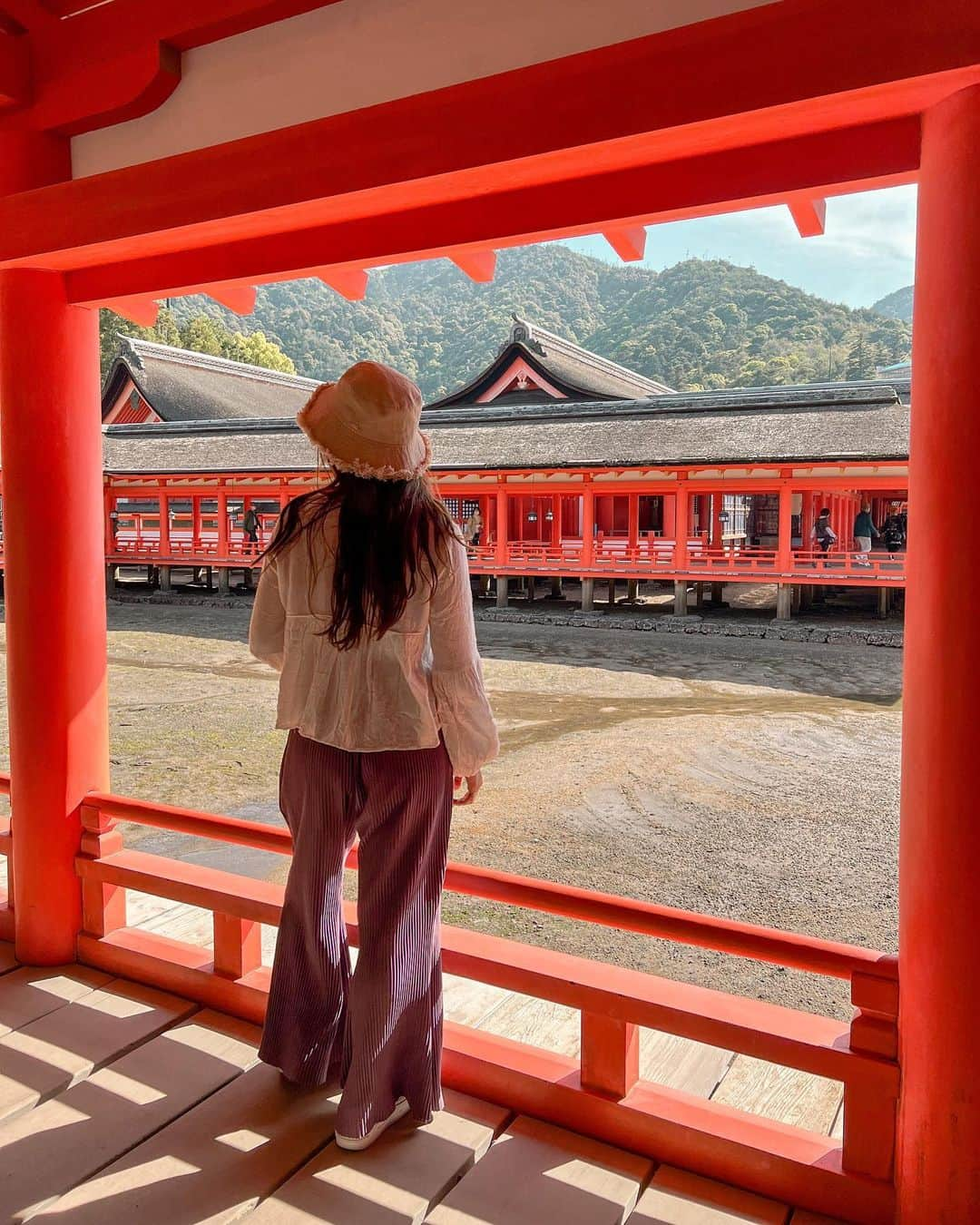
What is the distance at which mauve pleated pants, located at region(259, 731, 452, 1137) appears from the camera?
4.93 feet

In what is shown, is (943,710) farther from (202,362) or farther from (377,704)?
(202,362)

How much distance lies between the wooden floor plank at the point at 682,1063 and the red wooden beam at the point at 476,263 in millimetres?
1602

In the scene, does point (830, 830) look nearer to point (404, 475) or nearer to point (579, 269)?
point (404, 475)

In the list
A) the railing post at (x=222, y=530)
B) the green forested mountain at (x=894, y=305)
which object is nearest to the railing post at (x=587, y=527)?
the railing post at (x=222, y=530)

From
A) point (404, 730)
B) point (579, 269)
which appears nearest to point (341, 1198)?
point (404, 730)

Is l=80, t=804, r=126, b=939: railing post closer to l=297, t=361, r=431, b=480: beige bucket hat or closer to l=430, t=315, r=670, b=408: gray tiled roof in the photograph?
l=297, t=361, r=431, b=480: beige bucket hat

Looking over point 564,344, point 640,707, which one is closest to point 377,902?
point 640,707

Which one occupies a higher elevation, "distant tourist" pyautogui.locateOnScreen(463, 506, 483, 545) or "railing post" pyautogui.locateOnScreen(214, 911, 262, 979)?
"distant tourist" pyautogui.locateOnScreen(463, 506, 483, 545)

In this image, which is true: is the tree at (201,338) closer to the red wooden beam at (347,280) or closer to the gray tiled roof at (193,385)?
the gray tiled roof at (193,385)

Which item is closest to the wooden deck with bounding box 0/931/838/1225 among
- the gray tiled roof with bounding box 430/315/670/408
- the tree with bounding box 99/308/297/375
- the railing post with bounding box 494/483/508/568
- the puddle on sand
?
the puddle on sand

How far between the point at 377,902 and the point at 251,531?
572 inches

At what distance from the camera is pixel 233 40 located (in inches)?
70.9

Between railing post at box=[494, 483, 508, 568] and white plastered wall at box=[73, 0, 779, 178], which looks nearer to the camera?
white plastered wall at box=[73, 0, 779, 178]

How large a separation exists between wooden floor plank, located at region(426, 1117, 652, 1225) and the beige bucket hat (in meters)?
1.10
